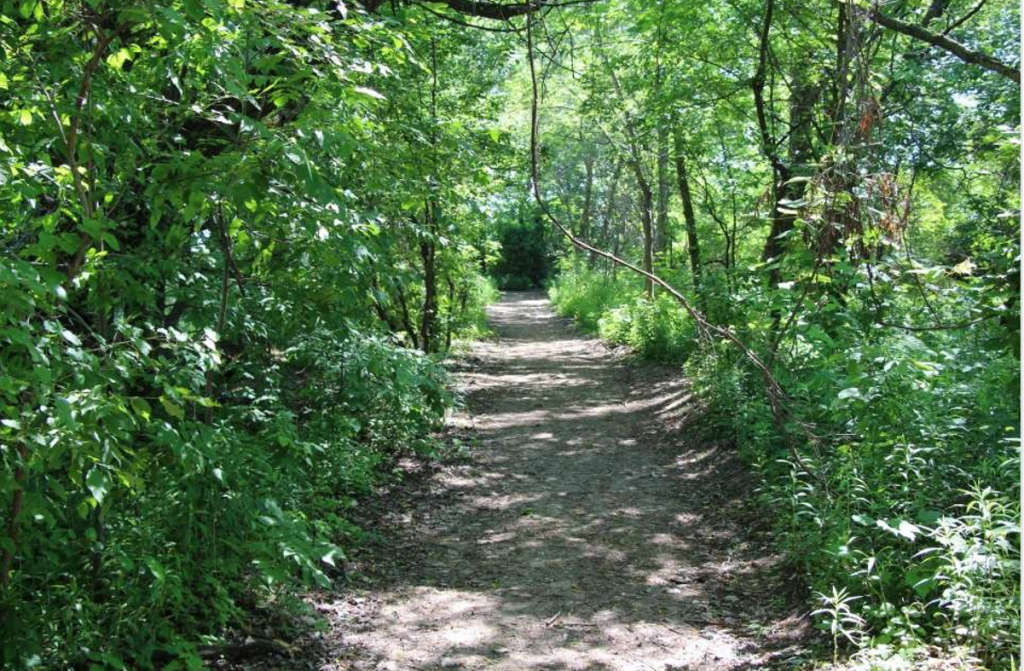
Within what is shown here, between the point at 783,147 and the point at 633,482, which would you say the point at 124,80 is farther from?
the point at 783,147

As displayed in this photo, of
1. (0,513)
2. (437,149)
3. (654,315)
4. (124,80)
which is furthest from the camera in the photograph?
(654,315)

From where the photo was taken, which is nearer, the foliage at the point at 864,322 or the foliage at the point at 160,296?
the foliage at the point at 160,296

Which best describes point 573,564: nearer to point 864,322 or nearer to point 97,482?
point 864,322

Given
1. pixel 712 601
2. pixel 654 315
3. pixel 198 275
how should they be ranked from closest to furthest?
pixel 198 275 → pixel 712 601 → pixel 654 315

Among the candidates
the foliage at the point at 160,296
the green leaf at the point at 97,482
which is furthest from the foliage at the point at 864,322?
the green leaf at the point at 97,482

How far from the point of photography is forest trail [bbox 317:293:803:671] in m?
4.23

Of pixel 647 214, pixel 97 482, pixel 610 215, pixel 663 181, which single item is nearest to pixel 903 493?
pixel 97 482

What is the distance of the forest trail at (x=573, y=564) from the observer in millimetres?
4234

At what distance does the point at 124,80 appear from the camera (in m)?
3.46

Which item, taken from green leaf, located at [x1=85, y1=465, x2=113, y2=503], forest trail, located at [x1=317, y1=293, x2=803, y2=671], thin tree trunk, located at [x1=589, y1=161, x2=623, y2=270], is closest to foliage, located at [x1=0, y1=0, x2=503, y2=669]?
green leaf, located at [x1=85, y1=465, x2=113, y2=503]

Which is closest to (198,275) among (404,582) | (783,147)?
(404,582)

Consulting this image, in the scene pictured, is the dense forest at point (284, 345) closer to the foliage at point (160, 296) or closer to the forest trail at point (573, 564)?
the foliage at point (160, 296)

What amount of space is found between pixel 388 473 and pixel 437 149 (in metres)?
2.93

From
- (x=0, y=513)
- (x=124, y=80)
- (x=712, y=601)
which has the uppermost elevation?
(x=124, y=80)
